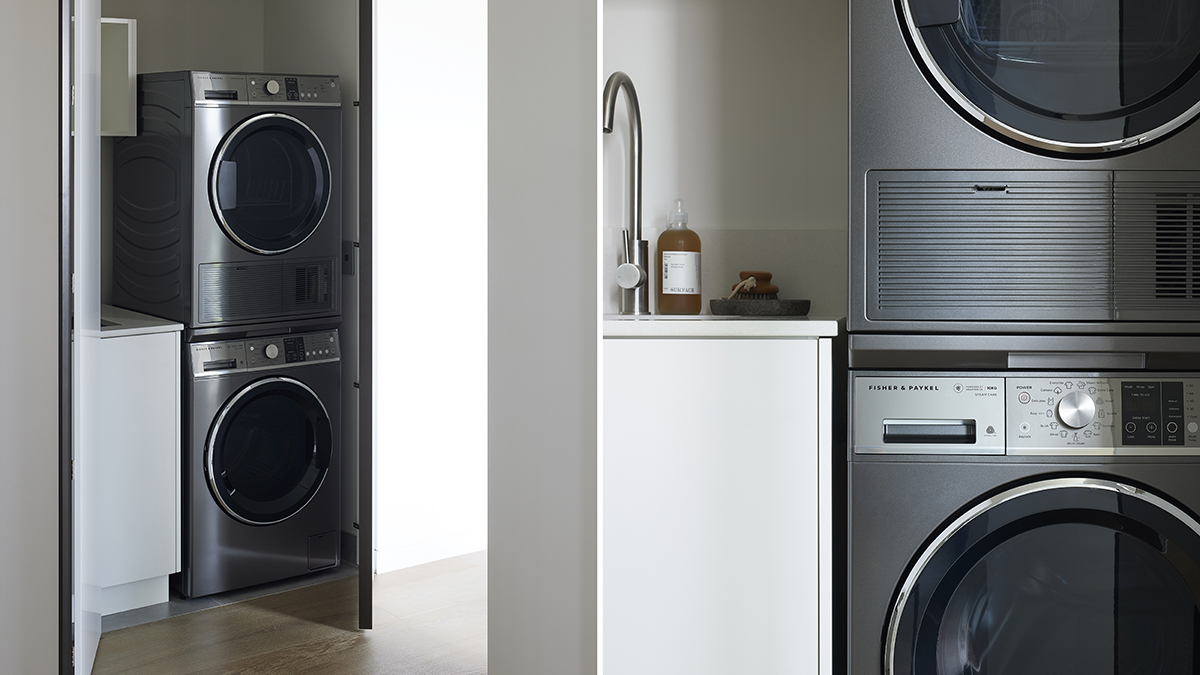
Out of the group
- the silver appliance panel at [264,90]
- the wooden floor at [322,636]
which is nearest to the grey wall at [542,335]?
the wooden floor at [322,636]

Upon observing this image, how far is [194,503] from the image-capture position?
9.62 ft

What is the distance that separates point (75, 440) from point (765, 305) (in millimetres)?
1570

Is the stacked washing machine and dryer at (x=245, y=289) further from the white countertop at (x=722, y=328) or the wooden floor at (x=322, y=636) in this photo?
the white countertop at (x=722, y=328)

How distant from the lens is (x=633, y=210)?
1949 millimetres

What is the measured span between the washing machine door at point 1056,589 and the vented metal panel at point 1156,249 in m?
0.31

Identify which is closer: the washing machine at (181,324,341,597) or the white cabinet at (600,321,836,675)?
the white cabinet at (600,321,836,675)

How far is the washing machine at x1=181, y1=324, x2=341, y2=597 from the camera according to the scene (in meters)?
2.94

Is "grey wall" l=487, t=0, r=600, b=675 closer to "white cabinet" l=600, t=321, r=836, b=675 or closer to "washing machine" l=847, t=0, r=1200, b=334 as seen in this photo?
"white cabinet" l=600, t=321, r=836, b=675

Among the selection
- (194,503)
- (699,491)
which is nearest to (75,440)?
(194,503)

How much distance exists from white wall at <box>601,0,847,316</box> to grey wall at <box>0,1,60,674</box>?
122 centimetres

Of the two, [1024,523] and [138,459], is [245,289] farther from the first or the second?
[1024,523]

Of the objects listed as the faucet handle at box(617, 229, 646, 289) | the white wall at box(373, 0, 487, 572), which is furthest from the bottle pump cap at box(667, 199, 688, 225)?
the white wall at box(373, 0, 487, 572)

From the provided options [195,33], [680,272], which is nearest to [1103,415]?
[680,272]

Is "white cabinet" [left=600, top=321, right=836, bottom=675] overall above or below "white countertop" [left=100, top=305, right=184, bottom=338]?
below
